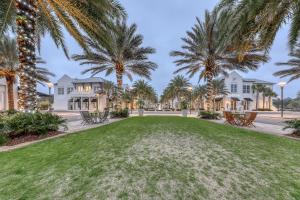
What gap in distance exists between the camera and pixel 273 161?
4.96m

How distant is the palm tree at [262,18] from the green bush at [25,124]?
9.87 meters

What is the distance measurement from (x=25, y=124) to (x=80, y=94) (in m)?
41.2

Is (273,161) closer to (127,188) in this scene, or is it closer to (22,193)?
(127,188)

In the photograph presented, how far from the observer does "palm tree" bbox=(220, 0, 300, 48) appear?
305 inches

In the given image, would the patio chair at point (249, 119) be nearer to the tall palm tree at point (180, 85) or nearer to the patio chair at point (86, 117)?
the patio chair at point (86, 117)

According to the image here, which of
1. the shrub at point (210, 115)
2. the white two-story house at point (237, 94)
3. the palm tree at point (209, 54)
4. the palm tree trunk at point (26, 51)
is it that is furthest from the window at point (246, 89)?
the palm tree trunk at point (26, 51)

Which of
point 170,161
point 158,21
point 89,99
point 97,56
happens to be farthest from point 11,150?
point 158,21

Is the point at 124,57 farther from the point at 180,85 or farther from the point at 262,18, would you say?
the point at 180,85

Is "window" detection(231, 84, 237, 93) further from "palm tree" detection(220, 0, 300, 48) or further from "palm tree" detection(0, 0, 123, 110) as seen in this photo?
"palm tree" detection(0, 0, 123, 110)

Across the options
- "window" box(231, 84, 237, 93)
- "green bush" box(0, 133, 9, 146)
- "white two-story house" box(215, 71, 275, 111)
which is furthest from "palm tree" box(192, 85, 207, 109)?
"green bush" box(0, 133, 9, 146)

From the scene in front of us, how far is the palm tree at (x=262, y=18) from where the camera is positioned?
25.4ft

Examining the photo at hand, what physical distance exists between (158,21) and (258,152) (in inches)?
4812

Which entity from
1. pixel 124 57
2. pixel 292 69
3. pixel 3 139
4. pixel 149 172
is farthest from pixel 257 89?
pixel 3 139

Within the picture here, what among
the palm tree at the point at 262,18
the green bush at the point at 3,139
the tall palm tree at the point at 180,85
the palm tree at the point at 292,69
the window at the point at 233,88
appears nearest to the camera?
the green bush at the point at 3,139
